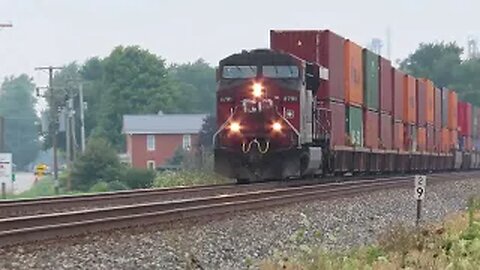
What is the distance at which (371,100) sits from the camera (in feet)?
109

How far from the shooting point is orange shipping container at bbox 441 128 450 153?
1804 inches

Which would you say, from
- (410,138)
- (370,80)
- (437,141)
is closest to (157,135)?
(437,141)

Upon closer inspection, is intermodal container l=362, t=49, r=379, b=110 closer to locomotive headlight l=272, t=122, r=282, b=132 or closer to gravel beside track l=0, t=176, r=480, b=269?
locomotive headlight l=272, t=122, r=282, b=132

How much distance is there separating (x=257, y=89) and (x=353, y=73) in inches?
242

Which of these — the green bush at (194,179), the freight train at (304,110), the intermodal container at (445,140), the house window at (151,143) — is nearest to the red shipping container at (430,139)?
the intermodal container at (445,140)

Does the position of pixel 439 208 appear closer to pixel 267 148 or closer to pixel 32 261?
pixel 267 148

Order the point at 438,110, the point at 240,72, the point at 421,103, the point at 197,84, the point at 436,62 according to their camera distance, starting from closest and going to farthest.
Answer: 1. the point at 240,72
2. the point at 421,103
3. the point at 438,110
4. the point at 436,62
5. the point at 197,84

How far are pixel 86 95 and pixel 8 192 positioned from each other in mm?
70204

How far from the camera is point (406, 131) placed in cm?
3888

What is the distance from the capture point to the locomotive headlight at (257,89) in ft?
83.3

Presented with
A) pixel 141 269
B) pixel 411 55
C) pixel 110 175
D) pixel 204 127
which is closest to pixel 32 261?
pixel 141 269

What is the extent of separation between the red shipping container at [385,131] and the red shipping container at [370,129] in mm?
722

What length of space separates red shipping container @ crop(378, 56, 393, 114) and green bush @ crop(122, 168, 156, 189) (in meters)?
14.2

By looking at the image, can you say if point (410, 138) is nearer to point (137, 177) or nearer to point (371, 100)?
point (371, 100)
